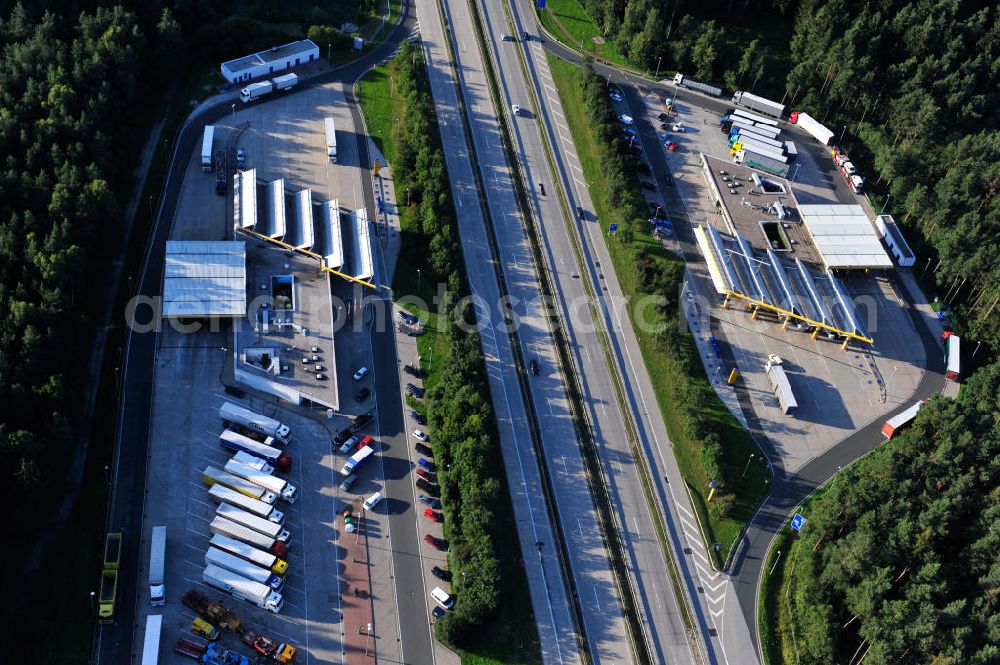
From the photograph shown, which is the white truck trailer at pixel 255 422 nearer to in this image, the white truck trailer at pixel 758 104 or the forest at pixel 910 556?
the forest at pixel 910 556

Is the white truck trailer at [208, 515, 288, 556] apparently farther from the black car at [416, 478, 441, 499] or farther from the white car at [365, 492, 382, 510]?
the black car at [416, 478, 441, 499]

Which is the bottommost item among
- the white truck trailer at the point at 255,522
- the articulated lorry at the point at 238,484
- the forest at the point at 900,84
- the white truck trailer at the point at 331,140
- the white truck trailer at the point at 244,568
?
the white truck trailer at the point at 244,568

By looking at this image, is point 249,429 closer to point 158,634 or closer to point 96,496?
point 96,496

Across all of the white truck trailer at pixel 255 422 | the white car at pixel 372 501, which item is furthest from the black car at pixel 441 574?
the white truck trailer at pixel 255 422

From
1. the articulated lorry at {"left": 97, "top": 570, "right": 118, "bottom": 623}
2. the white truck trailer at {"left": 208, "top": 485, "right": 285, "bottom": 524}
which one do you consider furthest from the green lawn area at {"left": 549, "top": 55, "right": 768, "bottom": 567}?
the articulated lorry at {"left": 97, "top": 570, "right": 118, "bottom": 623}

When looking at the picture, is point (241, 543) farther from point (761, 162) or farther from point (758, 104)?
point (758, 104)

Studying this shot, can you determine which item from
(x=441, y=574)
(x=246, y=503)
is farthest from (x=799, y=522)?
(x=246, y=503)

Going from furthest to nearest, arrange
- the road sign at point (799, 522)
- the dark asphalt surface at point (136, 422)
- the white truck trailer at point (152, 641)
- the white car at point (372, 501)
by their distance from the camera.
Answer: the road sign at point (799, 522) < the white car at point (372, 501) < the dark asphalt surface at point (136, 422) < the white truck trailer at point (152, 641)
